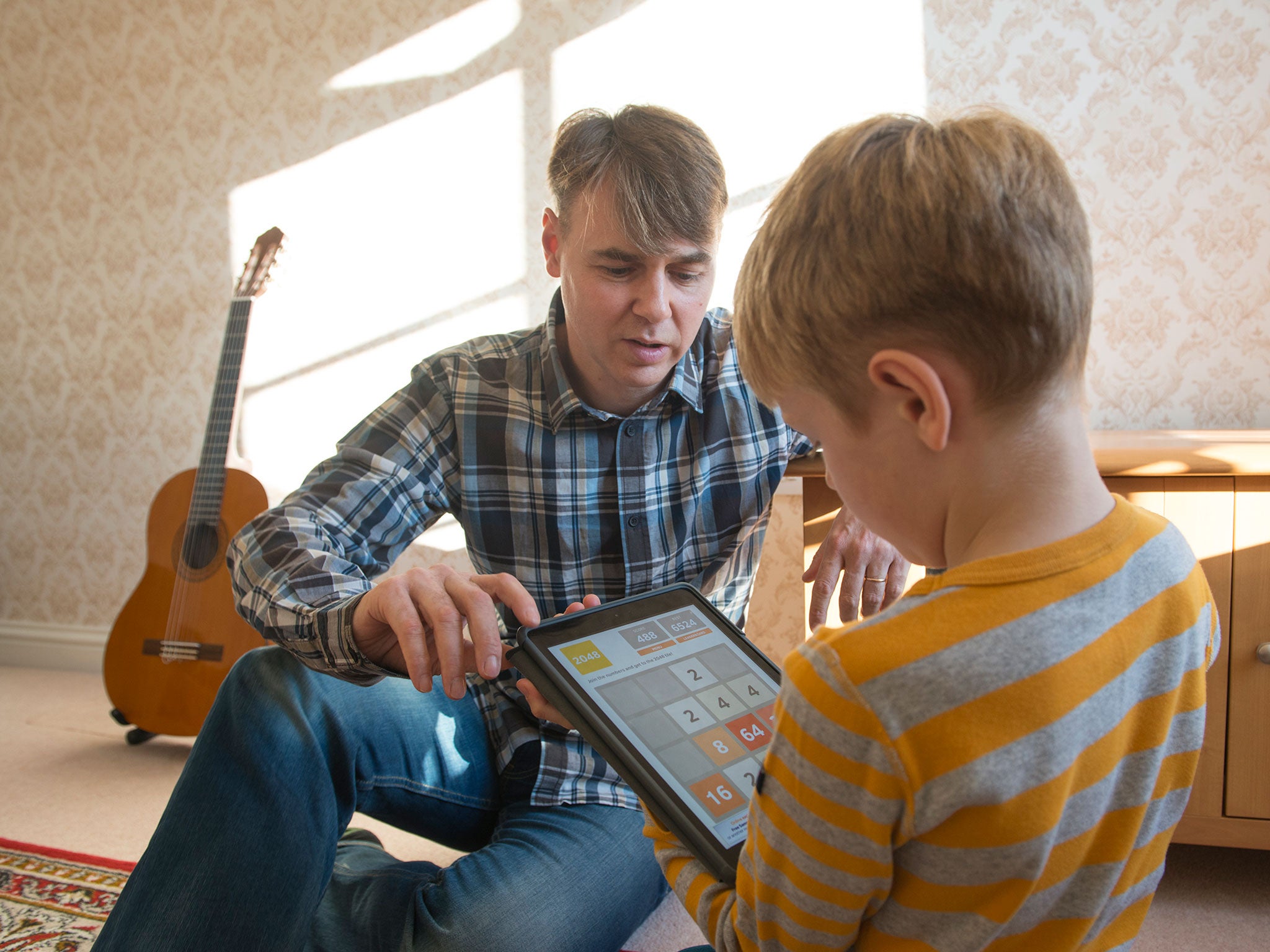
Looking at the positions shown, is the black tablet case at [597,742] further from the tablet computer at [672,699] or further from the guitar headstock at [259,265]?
the guitar headstock at [259,265]

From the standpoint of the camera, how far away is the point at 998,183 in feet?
1.42

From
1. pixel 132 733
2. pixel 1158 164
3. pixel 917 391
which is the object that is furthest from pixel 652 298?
pixel 132 733

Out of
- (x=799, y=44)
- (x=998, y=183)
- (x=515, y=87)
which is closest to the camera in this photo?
(x=998, y=183)

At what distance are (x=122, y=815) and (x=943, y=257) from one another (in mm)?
1799

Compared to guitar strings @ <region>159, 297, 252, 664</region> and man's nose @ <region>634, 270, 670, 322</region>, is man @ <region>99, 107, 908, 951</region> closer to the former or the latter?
man's nose @ <region>634, 270, 670, 322</region>

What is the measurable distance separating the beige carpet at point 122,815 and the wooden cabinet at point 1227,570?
0.12m

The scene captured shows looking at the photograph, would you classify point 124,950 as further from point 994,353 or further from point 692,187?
point 692,187

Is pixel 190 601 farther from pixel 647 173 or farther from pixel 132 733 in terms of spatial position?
pixel 647 173

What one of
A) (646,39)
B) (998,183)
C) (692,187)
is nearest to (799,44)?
(646,39)

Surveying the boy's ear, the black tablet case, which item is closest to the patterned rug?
the black tablet case

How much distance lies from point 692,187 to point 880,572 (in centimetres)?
49

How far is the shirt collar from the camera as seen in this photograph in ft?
3.59

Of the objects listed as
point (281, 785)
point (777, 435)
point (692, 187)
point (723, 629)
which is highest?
point (692, 187)

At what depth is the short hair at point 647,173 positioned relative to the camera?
100 cm
